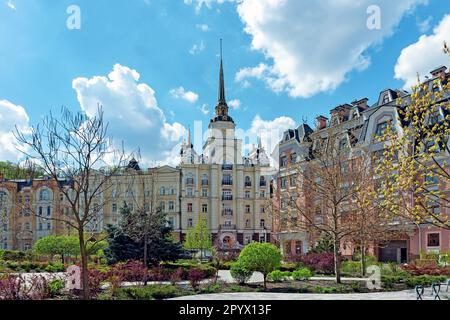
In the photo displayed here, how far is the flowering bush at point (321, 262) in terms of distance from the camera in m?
13.2

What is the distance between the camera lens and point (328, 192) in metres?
10.9

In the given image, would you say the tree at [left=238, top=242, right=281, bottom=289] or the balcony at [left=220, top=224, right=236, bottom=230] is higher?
the tree at [left=238, top=242, right=281, bottom=289]

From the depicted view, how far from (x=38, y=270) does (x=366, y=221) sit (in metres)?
12.5

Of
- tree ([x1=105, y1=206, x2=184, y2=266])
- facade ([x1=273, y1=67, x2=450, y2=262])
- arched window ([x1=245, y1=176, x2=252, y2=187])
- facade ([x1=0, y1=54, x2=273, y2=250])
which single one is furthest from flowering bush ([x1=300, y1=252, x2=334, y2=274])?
tree ([x1=105, y1=206, x2=184, y2=266])

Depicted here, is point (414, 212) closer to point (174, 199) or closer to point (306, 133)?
point (306, 133)

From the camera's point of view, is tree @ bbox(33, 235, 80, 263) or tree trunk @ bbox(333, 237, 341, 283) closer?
tree trunk @ bbox(333, 237, 341, 283)

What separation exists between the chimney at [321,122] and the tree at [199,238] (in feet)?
44.8

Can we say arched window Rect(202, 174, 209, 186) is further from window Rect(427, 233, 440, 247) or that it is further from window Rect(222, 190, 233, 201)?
window Rect(427, 233, 440, 247)

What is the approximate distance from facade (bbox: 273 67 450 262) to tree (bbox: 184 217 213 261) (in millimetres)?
7193

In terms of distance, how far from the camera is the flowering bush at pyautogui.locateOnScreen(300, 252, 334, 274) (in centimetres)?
1321
